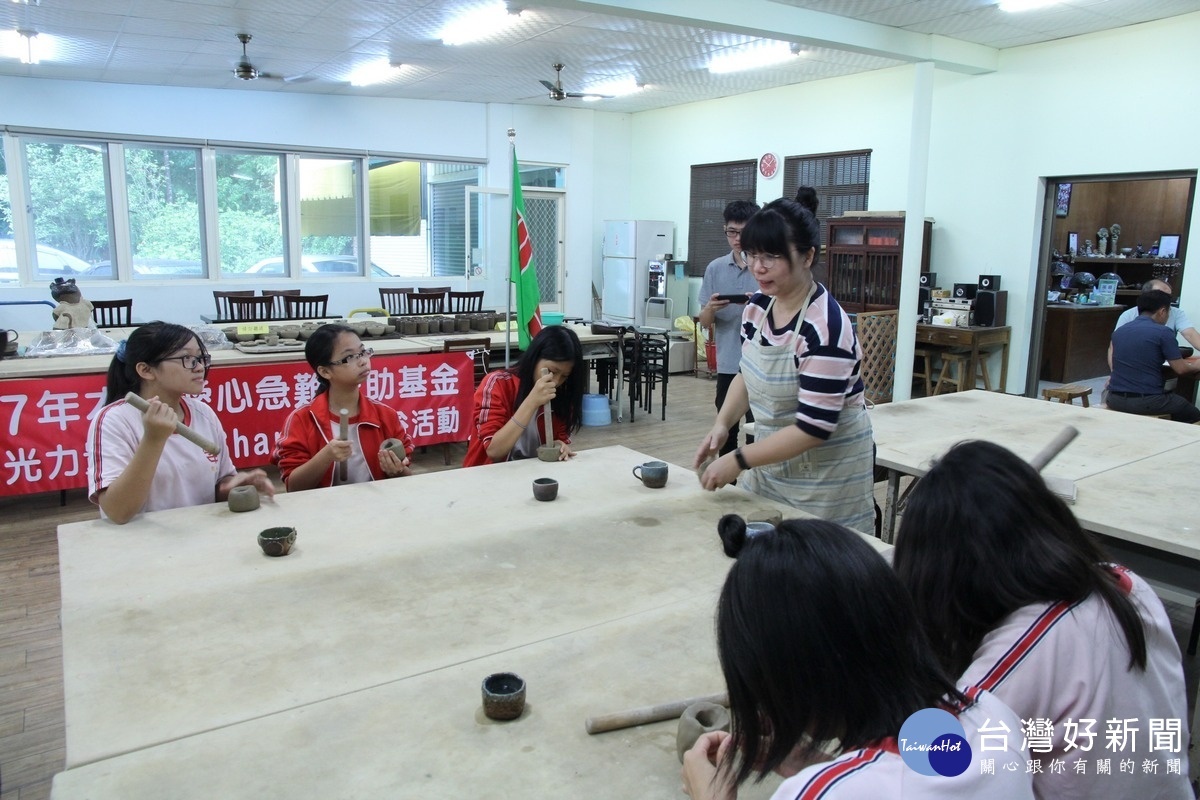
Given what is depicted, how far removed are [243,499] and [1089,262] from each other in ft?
26.9

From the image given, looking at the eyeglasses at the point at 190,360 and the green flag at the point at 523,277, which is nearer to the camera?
the eyeglasses at the point at 190,360

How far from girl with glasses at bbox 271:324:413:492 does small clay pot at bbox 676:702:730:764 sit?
4.92 ft

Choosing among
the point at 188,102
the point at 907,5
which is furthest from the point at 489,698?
the point at 188,102

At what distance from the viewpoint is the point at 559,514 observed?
2.15 meters

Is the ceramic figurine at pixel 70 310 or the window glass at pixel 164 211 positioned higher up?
the window glass at pixel 164 211

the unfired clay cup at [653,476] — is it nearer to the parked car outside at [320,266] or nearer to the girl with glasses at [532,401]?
the girl with glasses at [532,401]

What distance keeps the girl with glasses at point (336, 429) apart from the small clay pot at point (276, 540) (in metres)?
0.53

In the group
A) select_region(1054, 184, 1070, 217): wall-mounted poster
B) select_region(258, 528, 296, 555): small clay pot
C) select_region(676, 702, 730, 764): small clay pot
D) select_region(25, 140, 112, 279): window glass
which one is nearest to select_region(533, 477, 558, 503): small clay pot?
select_region(258, 528, 296, 555): small clay pot

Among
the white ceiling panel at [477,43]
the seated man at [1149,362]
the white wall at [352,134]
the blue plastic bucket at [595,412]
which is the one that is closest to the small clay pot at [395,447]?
the white ceiling panel at [477,43]

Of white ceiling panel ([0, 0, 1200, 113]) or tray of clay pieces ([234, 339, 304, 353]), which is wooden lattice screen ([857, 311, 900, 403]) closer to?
white ceiling panel ([0, 0, 1200, 113])

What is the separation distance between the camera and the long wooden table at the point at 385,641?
1.12m

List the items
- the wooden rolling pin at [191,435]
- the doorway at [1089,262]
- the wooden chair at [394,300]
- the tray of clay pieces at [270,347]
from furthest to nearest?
the wooden chair at [394,300]
the doorway at [1089,262]
the tray of clay pieces at [270,347]
the wooden rolling pin at [191,435]

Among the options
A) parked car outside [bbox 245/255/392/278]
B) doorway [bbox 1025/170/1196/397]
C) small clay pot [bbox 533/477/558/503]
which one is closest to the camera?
small clay pot [bbox 533/477/558/503]

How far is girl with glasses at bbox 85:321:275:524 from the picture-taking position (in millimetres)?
1995
